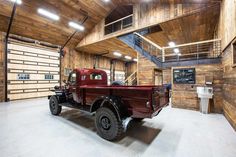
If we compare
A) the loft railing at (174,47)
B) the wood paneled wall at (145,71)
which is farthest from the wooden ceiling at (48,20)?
the wood paneled wall at (145,71)

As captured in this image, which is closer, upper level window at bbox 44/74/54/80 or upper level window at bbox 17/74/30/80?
upper level window at bbox 17/74/30/80

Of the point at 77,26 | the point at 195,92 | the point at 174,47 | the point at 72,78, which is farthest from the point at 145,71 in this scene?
the point at 77,26

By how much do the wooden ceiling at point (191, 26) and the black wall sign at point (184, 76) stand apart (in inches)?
106

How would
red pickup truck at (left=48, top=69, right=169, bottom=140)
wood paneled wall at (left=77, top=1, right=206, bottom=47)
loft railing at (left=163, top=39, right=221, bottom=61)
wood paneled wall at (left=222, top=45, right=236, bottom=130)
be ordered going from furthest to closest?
wood paneled wall at (left=77, top=1, right=206, bottom=47)
loft railing at (left=163, top=39, right=221, bottom=61)
wood paneled wall at (left=222, top=45, right=236, bottom=130)
red pickup truck at (left=48, top=69, right=169, bottom=140)

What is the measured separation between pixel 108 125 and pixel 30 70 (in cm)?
838

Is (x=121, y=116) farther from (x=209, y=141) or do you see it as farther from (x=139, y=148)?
(x=209, y=141)

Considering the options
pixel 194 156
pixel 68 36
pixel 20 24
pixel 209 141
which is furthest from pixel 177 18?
pixel 20 24

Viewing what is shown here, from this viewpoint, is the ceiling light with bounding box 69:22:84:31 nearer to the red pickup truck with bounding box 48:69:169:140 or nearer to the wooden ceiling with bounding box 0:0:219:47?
the wooden ceiling with bounding box 0:0:219:47

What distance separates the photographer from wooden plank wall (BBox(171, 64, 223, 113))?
4969 mm

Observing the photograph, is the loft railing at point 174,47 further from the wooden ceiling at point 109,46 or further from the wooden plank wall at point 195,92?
the wooden ceiling at point 109,46

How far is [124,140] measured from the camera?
279 centimetres

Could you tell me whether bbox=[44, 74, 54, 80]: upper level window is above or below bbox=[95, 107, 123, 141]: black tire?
above

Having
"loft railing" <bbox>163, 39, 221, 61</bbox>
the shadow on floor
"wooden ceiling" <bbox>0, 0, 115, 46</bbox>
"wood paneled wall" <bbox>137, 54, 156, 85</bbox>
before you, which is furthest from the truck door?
"wooden ceiling" <bbox>0, 0, 115, 46</bbox>

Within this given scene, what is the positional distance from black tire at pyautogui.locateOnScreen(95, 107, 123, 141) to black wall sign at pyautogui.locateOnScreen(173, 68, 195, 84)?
4.30m
